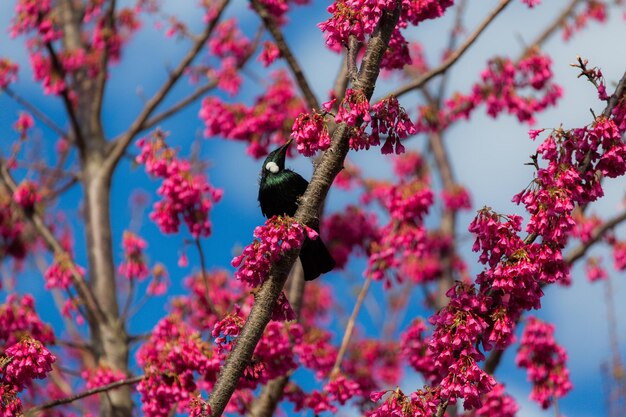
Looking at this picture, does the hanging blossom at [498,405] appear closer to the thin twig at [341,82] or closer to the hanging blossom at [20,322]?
the thin twig at [341,82]

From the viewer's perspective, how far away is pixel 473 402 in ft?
11.5

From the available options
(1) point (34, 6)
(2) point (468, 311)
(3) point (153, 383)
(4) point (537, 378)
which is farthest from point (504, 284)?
(1) point (34, 6)

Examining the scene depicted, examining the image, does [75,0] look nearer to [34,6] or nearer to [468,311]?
[34,6]

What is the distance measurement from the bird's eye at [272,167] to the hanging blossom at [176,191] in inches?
30.7

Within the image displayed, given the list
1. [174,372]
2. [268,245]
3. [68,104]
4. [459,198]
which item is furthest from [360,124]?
[459,198]

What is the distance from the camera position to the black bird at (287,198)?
4.96 metres

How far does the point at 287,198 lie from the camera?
17.1ft

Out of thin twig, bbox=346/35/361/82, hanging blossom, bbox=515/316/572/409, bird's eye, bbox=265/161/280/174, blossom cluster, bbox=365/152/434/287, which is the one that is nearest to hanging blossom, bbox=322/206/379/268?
blossom cluster, bbox=365/152/434/287

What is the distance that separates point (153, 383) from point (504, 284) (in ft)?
7.89

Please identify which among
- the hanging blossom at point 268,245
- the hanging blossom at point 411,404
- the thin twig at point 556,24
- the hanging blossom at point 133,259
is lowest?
the hanging blossom at point 411,404

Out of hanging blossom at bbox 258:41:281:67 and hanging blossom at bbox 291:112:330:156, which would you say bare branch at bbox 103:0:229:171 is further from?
hanging blossom at bbox 291:112:330:156

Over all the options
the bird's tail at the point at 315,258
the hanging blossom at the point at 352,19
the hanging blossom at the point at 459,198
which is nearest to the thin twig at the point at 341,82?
the bird's tail at the point at 315,258

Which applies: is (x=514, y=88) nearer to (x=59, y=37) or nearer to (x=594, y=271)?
(x=594, y=271)

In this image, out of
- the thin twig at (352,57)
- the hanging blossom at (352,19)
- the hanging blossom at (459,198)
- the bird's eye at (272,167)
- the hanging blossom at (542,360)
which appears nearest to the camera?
the hanging blossom at (352,19)
